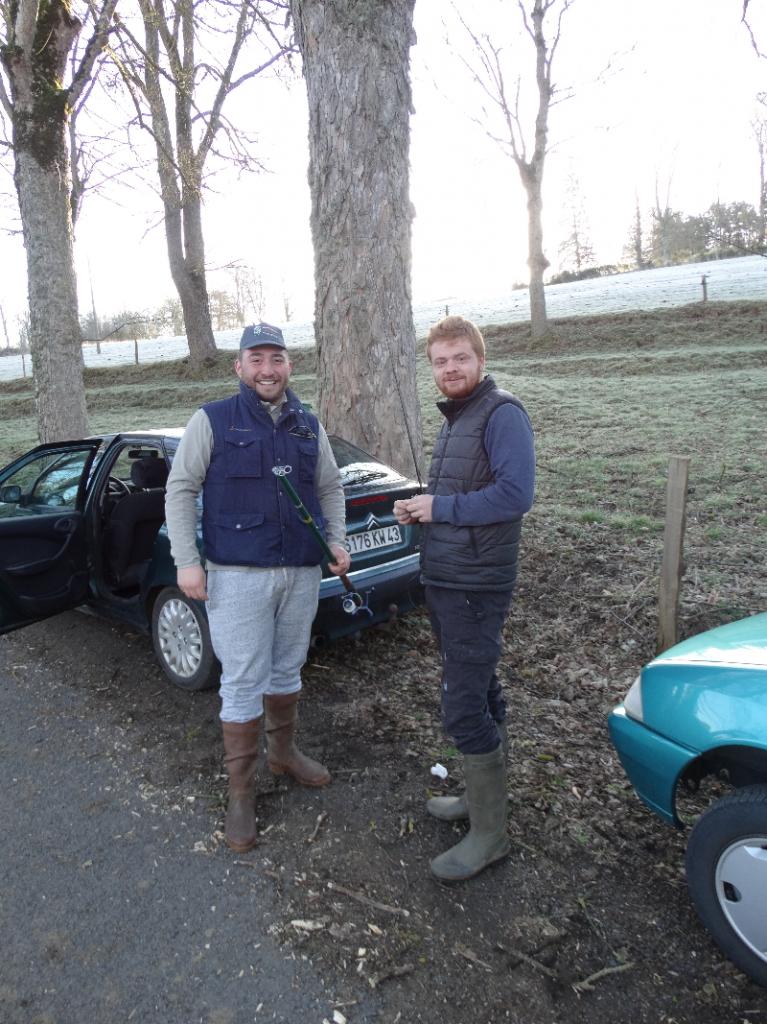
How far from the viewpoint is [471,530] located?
2592mm

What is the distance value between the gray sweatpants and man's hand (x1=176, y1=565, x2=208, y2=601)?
0.08 m

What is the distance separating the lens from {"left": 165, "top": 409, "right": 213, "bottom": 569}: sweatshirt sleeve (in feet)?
9.25

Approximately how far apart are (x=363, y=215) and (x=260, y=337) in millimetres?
2777

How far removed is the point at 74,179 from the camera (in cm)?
1669

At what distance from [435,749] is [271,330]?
2097mm

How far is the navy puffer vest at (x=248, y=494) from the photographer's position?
2846mm

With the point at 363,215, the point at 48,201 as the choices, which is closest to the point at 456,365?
the point at 363,215

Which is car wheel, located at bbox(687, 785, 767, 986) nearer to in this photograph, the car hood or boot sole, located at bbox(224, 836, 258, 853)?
the car hood

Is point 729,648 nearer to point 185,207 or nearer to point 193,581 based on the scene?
point 193,581

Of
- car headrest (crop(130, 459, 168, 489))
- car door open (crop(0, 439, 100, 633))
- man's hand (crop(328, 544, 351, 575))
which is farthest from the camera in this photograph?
car headrest (crop(130, 459, 168, 489))

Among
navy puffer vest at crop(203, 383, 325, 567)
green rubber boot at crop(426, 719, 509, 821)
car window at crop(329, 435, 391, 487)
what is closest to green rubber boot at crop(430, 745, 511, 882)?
green rubber boot at crop(426, 719, 509, 821)

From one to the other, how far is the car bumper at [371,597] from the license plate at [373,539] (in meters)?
0.11

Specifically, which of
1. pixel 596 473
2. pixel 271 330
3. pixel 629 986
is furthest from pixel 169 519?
pixel 596 473

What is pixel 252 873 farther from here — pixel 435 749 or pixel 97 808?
pixel 435 749
